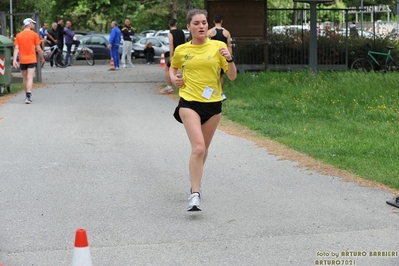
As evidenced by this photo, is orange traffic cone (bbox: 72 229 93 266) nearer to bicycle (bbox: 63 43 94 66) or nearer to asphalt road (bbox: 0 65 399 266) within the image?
asphalt road (bbox: 0 65 399 266)

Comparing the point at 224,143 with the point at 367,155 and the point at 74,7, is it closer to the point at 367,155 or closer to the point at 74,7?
the point at 367,155

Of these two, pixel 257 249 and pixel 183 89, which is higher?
pixel 183 89

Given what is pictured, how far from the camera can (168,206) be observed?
8172 mm

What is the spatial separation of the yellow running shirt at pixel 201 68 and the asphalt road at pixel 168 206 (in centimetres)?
109

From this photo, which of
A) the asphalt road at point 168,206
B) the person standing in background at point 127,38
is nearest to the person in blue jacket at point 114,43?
the person standing in background at point 127,38

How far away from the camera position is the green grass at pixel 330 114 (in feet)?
36.1

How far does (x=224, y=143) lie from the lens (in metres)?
12.8

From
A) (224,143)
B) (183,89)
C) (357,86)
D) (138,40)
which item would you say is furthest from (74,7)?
(183,89)

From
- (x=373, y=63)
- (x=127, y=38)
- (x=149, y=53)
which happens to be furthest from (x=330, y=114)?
(x=149, y=53)

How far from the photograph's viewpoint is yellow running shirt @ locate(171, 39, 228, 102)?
7.88 meters

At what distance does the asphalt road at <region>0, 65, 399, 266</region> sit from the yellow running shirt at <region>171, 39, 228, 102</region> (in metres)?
1.09

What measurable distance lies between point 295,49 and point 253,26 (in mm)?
1855

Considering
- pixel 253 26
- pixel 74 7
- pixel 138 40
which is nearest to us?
pixel 253 26

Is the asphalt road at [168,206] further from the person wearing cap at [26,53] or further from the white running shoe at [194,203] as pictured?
the person wearing cap at [26,53]
